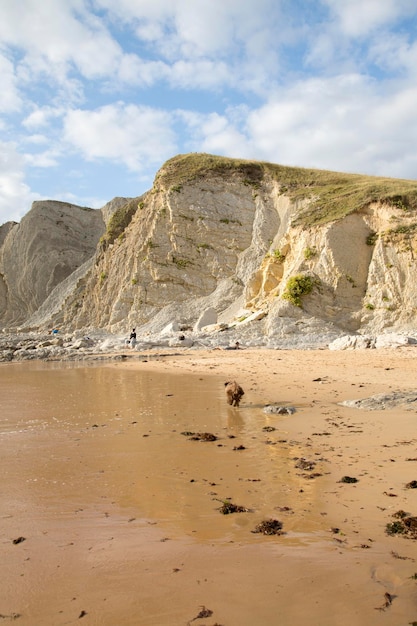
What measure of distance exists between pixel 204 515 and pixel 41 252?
199 feet

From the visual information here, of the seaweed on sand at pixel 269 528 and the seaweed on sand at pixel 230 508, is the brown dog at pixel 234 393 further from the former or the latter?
the seaweed on sand at pixel 269 528

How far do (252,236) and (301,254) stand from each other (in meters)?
8.71

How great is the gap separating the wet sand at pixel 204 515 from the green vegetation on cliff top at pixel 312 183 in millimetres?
22099

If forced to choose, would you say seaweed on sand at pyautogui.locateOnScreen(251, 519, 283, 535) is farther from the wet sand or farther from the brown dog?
the brown dog

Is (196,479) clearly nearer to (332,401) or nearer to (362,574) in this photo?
(362,574)

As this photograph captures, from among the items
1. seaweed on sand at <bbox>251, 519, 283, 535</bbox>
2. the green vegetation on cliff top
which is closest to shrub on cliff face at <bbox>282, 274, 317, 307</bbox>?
the green vegetation on cliff top

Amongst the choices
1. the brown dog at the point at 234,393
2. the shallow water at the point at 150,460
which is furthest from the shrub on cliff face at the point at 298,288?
the brown dog at the point at 234,393

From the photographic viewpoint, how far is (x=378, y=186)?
29359 mm

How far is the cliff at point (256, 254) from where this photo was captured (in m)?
25.7

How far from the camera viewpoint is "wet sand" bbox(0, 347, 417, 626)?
9.16 feet

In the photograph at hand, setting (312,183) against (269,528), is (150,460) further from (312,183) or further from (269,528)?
(312,183)

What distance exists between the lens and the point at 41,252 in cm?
6016

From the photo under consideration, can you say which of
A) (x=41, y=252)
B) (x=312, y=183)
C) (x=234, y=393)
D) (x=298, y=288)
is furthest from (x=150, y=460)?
(x=41, y=252)

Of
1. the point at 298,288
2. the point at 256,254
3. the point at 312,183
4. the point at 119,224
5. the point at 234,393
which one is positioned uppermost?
the point at 312,183
